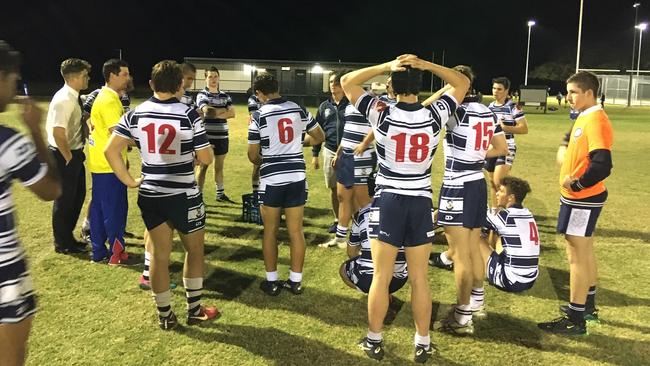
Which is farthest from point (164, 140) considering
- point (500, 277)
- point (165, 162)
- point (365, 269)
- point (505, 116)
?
point (505, 116)

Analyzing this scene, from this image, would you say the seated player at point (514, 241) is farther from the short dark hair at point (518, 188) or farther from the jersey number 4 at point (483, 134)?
the jersey number 4 at point (483, 134)

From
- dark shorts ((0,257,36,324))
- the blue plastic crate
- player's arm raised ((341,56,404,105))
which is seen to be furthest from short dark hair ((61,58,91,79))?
dark shorts ((0,257,36,324))

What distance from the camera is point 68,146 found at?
20.1 ft

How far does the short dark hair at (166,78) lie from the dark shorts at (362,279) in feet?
7.57

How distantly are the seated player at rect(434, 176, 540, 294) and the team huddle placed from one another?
1 cm

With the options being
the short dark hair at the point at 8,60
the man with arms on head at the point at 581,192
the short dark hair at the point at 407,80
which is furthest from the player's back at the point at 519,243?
the short dark hair at the point at 8,60

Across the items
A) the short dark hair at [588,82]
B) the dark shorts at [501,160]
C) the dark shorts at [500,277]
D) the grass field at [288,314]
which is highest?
the short dark hair at [588,82]

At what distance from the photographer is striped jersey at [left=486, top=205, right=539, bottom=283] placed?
4.95 m

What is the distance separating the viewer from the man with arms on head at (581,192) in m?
4.47

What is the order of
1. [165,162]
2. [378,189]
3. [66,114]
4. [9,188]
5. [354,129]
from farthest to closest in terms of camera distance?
[354,129], [66,114], [165,162], [378,189], [9,188]

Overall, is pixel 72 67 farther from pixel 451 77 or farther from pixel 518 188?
pixel 518 188

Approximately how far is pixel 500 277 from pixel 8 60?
466cm

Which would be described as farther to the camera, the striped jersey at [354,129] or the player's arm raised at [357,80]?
the striped jersey at [354,129]

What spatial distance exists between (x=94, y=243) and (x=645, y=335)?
20.3 feet
